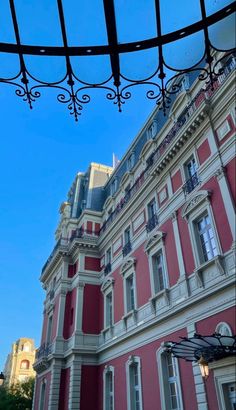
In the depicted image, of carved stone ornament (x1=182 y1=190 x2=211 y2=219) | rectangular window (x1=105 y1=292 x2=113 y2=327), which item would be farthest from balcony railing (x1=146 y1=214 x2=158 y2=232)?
rectangular window (x1=105 y1=292 x2=113 y2=327)

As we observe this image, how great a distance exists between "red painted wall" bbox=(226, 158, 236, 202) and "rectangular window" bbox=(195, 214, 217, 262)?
1.62m

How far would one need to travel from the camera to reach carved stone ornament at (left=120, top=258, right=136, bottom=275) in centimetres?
1703

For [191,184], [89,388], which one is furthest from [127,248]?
[89,388]

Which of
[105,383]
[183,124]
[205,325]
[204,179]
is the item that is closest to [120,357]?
[105,383]

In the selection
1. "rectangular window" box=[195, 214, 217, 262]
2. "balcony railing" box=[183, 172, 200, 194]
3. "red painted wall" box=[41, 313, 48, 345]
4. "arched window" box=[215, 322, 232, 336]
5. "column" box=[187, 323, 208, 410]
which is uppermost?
"balcony railing" box=[183, 172, 200, 194]

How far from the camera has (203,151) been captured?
1337cm

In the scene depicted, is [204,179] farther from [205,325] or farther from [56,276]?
[56,276]

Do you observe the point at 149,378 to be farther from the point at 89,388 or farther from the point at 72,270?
the point at 72,270

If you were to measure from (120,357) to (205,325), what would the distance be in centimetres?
701

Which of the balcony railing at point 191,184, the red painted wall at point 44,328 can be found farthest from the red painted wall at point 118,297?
the red painted wall at point 44,328

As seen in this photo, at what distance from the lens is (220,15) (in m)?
3.46

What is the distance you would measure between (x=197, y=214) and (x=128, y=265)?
600cm

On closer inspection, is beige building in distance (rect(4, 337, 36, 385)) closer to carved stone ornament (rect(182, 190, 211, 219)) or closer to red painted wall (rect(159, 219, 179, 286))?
red painted wall (rect(159, 219, 179, 286))

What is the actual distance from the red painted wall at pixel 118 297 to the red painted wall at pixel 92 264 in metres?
3.11
